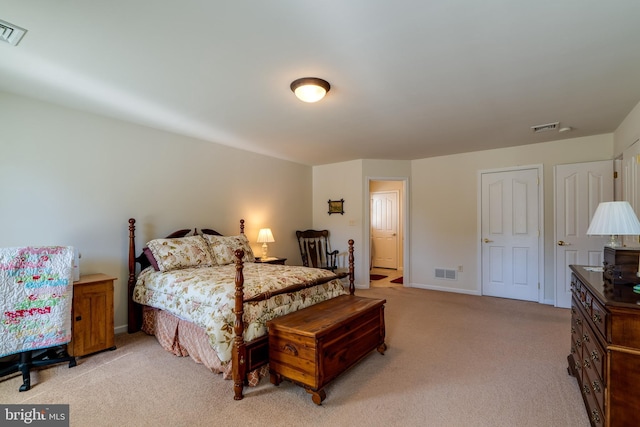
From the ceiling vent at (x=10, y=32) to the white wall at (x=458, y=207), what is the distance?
5.26m

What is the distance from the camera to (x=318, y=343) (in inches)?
81.7

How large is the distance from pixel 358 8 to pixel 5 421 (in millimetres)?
3316

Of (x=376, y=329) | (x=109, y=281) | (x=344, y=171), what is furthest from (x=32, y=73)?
(x=344, y=171)

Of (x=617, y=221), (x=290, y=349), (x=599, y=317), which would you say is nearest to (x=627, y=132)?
(x=617, y=221)

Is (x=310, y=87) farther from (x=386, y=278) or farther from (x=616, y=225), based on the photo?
(x=386, y=278)

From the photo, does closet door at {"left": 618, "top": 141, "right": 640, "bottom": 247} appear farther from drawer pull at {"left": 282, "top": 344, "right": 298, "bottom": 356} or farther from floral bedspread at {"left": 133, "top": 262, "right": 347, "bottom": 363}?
drawer pull at {"left": 282, "top": 344, "right": 298, "bottom": 356}

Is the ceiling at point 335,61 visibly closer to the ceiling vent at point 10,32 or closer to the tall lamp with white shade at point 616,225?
the ceiling vent at point 10,32

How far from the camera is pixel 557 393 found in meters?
2.22

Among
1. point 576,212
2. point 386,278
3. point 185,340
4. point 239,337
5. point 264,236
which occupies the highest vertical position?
point 576,212

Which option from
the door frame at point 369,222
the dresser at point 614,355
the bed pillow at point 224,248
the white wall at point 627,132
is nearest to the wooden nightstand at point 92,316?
the bed pillow at point 224,248

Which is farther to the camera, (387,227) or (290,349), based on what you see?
(387,227)

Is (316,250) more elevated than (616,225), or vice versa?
(616,225)

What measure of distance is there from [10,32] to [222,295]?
84.4 inches

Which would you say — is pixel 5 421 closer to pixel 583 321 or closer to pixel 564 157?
pixel 583 321
